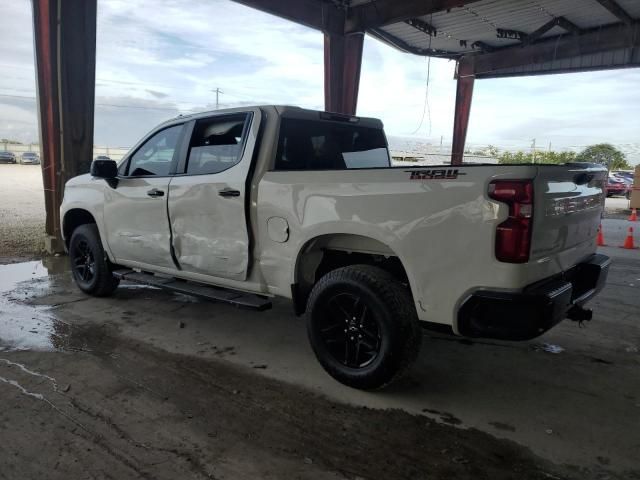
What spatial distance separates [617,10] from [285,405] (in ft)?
47.5

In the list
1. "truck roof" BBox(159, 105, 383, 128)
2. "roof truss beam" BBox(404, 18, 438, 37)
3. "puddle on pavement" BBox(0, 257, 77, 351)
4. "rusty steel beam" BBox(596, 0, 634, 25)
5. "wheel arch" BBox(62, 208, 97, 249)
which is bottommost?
"puddle on pavement" BBox(0, 257, 77, 351)

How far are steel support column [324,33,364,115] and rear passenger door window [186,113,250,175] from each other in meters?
10.2

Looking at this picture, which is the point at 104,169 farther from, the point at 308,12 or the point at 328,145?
the point at 308,12

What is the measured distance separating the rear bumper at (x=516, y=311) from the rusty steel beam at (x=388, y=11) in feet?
34.5

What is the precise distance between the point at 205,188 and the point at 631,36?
48.6ft

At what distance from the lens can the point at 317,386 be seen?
3.39 meters

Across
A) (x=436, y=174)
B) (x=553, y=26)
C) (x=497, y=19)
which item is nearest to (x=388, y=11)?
(x=497, y=19)

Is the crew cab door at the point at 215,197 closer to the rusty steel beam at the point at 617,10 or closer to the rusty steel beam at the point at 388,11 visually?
the rusty steel beam at the point at 388,11

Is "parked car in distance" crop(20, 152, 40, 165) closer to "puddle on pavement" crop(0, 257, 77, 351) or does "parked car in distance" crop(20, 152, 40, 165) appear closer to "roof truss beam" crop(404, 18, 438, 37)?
"roof truss beam" crop(404, 18, 438, 37)

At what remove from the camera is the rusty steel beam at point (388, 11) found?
11555 mm

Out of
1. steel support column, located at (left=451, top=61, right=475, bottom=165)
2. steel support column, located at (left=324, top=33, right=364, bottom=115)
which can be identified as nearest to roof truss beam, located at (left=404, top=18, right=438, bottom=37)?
steel support column, located at (left=324, top=33, right=364, bottom=115)

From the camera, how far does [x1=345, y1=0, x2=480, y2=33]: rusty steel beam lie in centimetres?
1155

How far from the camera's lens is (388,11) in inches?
486

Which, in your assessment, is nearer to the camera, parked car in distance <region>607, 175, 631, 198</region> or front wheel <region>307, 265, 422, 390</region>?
front wheel <region>307, 265, 422, 390</region>
